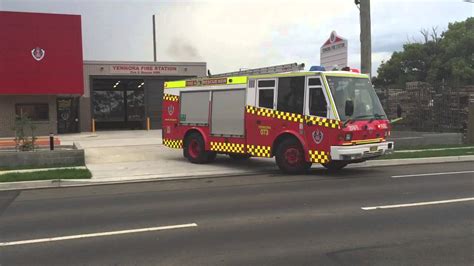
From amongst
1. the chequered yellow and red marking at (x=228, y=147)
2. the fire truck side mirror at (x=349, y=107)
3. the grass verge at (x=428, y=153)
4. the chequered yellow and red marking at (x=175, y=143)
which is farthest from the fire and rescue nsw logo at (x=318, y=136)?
the chequered yellow and red marking at (x=175, y=143)

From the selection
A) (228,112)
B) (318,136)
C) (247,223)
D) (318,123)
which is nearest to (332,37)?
(228,112)

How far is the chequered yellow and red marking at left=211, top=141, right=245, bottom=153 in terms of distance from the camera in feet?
44.0

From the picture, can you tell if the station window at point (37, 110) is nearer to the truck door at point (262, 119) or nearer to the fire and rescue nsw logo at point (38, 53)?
the fire and rescue nsw logo at point (38, 53)

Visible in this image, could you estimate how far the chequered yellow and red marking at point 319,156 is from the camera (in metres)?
11.5

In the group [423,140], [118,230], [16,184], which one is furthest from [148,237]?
[423,140]

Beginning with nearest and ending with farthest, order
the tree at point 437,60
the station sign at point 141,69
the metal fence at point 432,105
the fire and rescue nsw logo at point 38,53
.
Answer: the metal fence at point 432,105, the fire and rescue nsw logo at point 38,53, the station sign at point 141,69, the tree at point 437,60

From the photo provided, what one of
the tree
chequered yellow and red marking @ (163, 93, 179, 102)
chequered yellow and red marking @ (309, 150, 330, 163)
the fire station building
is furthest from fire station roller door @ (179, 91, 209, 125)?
the tree

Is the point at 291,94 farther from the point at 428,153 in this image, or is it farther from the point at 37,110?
the point at 37,110

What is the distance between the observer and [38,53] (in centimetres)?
2783

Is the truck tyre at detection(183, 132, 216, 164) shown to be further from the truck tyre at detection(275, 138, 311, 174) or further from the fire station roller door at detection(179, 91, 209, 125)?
the truck tyre at detection(275, 138, 311, 174)

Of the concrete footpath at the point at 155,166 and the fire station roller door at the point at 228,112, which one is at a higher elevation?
the fire station roller door at the point at 228,112

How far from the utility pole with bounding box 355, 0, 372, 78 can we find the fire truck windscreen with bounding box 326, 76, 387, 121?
14.2 ft

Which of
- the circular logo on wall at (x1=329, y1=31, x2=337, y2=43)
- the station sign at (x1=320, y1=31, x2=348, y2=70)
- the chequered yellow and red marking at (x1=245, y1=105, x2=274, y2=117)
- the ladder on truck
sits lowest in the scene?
the chequered yellow and red marking at (x1=245, y1=105, x2=274, y2=117)

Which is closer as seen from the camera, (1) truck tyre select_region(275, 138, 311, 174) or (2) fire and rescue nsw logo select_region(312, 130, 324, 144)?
(2) fire and rescue nsw logo select_region(312, 130, 324, 144)
